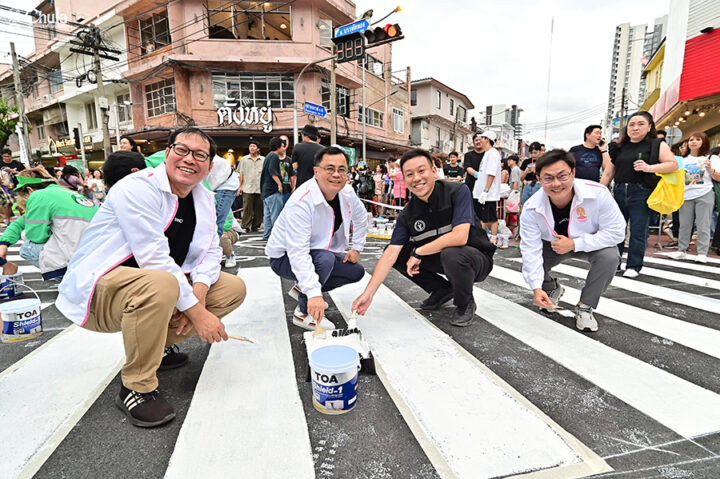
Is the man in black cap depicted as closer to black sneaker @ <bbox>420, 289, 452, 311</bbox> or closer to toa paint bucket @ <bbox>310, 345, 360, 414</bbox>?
black sneaker @ <bbox>420, 289, 452, 311</bbox>

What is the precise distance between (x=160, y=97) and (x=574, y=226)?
70.4 ft

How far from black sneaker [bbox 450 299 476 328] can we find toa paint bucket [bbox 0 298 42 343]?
313 cm

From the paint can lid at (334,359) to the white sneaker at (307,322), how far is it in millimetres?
941

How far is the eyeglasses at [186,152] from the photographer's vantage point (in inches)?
71.0

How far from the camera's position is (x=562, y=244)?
2746 mm

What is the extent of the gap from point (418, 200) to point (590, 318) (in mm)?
1568

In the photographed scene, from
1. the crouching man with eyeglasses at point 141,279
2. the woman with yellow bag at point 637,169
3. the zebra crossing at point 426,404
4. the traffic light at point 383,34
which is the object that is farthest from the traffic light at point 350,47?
the crouching man with eyeglasses at point 141,279

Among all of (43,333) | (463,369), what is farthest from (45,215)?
(463,369)

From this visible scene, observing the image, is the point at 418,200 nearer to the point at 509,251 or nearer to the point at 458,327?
the point at 458,327

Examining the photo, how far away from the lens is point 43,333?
2.70m

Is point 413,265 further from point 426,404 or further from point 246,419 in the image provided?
point 246,419

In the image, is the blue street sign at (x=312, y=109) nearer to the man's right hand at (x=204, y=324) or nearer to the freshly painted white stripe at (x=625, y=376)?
the freshly painted white stripe at (x=625, y=376)

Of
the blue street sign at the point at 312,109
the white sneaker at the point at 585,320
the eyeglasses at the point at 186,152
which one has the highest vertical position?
the blue street sign at the point at 312,109

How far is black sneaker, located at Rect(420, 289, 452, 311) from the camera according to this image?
312 cm
